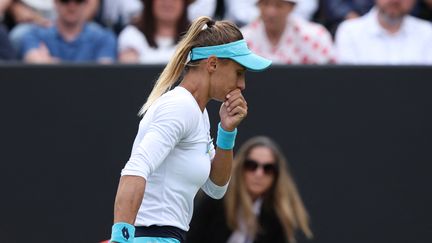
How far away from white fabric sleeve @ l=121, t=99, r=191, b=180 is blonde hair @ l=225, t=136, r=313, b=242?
2.66 m

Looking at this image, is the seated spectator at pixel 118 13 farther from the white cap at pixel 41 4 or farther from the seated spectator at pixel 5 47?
the seated spectator at pixel 5 47

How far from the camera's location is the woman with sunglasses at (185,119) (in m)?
3.88

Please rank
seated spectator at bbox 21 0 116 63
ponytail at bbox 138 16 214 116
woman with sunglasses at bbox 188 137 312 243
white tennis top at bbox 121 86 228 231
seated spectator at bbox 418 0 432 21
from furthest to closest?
seated spectator at bbox 418 0 432 21, seated spectator at bbox 21 0 116 63, woman with sunglasses at bbox 188 137 312 243, ponytail at bbox 138 16 214 116, white tennis top at bbox 121 86 228 231

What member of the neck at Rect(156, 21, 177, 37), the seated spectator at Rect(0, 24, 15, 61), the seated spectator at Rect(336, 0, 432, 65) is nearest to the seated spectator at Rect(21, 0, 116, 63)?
the seated spectator at Rect(0, 24, 15, 61)

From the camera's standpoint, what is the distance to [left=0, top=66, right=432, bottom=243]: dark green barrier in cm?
701

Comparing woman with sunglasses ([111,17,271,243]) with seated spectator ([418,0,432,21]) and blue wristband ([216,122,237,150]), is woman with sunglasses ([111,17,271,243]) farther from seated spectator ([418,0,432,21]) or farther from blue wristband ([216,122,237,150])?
seated spectator ([418,0,432,21])

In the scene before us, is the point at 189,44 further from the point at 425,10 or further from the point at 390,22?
the point at 425,10

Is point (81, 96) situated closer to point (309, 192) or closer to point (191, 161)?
point (309, 192)

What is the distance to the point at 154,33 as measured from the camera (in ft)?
24.5

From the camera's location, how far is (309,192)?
7148 mm

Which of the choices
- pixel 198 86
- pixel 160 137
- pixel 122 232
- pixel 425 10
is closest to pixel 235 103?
pixel 198 86

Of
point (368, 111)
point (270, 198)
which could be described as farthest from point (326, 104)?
point (270, 198)

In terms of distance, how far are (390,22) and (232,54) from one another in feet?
12.1

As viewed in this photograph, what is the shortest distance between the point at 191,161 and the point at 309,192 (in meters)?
3.24
